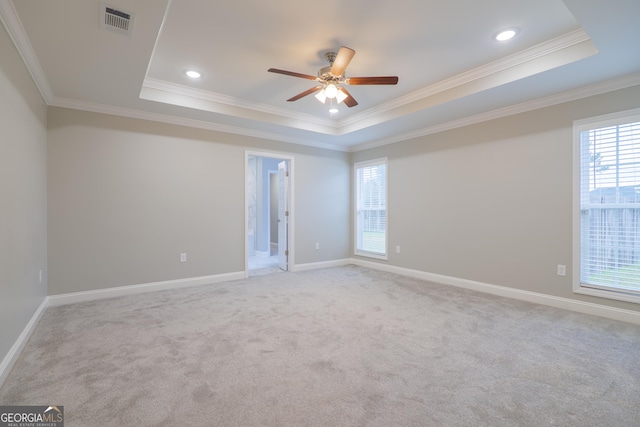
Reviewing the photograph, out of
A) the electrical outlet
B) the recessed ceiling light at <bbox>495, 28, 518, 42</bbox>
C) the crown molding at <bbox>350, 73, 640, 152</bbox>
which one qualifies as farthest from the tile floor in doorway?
the recessed ceiling light at <bbox>495, 28, 518, 42</bbox>

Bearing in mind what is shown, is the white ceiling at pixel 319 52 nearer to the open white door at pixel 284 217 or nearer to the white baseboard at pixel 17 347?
the open white door at pixel 284 217

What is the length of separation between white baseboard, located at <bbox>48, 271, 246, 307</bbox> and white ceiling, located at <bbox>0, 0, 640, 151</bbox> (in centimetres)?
234

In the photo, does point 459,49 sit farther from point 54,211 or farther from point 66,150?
point 54,211

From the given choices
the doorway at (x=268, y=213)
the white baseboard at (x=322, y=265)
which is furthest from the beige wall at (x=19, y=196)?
the white baseboard at (x=322, y=265)

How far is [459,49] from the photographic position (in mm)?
2914

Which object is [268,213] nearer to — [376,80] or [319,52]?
[319,52]

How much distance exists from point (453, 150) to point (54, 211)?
5.44 m

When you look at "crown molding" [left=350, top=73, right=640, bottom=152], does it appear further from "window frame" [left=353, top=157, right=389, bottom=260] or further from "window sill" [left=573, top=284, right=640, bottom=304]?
"window sill" [left=573, top=284, right=640, bottom=304]

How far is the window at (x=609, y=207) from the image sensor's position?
118 inches

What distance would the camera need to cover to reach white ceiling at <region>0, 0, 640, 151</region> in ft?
7.36

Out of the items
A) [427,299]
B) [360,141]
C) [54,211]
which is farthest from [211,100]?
[427,299]

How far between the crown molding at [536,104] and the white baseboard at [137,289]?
3.87m

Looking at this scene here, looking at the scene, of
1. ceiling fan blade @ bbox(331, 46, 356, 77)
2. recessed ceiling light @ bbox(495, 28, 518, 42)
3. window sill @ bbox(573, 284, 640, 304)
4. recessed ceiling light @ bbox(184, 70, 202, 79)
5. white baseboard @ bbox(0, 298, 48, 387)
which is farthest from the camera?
recessed ceiling light @ bbox(184, 70, 202, 79)

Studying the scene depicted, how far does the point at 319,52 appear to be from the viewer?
116 inches
